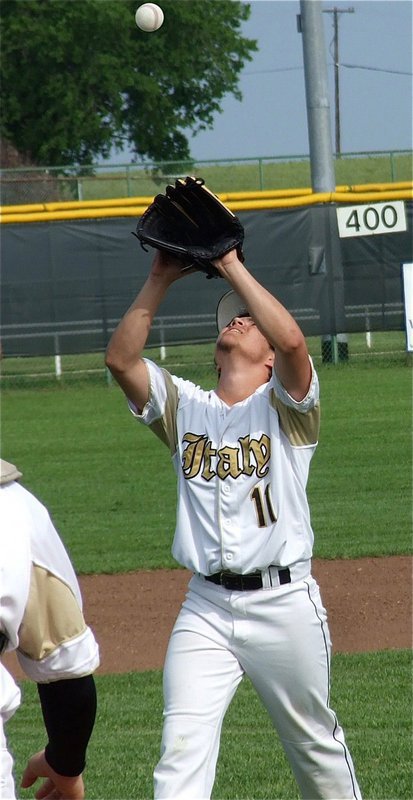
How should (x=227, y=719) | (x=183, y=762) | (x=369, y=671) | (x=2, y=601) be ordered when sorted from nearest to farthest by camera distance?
(x=2, y=601) < (x=183, y=762) < (x=227, y=719) < (x=369, y=671)

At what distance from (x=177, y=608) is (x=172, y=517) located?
2.32m

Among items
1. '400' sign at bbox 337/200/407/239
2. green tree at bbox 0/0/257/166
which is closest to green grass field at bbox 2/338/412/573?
'400' sign at bbox 337/200/407/239

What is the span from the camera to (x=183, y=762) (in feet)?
10.6

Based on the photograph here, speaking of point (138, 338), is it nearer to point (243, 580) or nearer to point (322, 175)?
point (243, 580)

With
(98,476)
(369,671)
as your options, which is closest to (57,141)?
(98,476)

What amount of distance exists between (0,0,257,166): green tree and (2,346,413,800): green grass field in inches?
936

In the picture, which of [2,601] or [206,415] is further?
[206,415]

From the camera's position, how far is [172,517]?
9.12m

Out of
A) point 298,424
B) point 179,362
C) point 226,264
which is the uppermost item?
point 226,264

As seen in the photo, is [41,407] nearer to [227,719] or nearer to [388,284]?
[388,284]

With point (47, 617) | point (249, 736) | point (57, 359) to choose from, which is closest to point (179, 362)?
point (57, 359)

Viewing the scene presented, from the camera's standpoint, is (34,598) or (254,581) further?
(254,581)

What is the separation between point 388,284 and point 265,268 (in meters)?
1.54

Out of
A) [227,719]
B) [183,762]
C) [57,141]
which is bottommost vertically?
[227,719]
